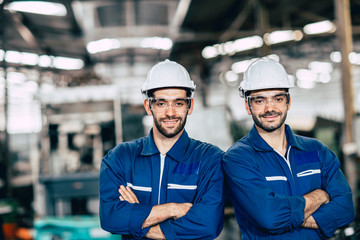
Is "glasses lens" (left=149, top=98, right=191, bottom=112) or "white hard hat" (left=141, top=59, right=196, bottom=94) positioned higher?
"white hard hat" (left=141, top=59, right=196, bottom=94)

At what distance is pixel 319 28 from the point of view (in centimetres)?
1300

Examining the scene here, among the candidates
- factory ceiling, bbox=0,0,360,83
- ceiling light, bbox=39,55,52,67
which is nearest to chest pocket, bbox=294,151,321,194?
factory ceiling, bbox=0,0,360,83

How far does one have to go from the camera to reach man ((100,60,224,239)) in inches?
74.3

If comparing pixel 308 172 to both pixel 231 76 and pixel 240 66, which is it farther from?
pixel 231 76

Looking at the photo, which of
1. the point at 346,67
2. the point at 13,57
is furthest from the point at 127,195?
the point at 13,57

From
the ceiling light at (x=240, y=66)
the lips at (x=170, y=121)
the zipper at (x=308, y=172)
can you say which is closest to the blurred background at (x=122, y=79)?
the ceiling light at (x=240, y=66)

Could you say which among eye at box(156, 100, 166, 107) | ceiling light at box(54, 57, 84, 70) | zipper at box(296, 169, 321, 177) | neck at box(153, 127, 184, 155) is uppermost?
ceiling light at box(54, 57, 84, 70)

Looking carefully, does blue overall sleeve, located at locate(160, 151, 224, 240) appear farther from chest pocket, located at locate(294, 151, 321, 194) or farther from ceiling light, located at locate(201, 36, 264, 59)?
ceiling light, located at locate(201, 36, 264, 59)

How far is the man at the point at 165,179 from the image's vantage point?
6.19ft

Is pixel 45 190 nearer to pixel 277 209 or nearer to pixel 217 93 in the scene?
pixel 277 209

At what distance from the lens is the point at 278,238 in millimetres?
1909

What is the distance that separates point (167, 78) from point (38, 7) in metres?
7.05

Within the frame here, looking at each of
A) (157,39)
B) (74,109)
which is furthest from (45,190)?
(157,39)

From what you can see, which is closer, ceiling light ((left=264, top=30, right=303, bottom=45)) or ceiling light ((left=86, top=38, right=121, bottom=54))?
ceiling light ((left=86, top=38, right=121, bottom=54))
